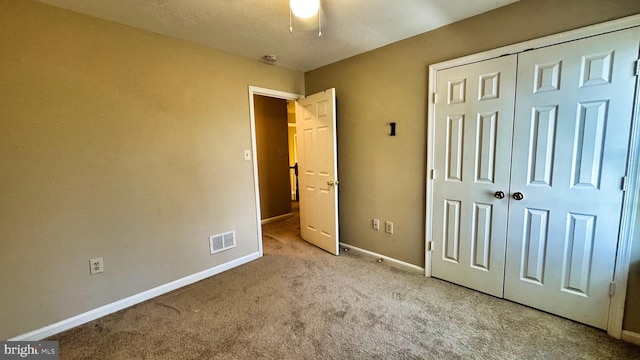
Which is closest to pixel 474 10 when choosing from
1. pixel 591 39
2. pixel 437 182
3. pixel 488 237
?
pixel 591 39

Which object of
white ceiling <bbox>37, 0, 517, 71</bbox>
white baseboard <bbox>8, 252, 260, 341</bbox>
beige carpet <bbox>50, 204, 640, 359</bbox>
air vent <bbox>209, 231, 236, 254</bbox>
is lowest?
beige carpet <bbox>50, 204, 640, 359</bbox>

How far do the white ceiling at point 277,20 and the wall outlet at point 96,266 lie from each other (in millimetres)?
1912

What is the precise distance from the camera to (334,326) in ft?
6.14

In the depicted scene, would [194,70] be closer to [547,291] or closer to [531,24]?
[531,24]

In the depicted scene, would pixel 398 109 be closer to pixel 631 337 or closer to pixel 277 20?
pixel 277 20

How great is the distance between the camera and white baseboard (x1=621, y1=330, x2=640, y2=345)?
5.38ft

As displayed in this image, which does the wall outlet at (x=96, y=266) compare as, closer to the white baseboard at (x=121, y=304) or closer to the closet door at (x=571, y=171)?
the white baseboard at (x=121, y=304)

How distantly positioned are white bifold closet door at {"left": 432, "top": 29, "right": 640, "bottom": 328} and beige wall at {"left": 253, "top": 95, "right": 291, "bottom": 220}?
3.04 m

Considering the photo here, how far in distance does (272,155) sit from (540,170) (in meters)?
3.78

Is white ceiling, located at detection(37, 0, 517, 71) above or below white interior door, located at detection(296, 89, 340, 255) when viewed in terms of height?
above

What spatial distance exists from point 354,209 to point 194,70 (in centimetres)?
232

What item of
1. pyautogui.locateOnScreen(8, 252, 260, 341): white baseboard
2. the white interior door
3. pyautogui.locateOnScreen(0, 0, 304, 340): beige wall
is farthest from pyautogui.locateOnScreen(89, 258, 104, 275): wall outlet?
the white interior door

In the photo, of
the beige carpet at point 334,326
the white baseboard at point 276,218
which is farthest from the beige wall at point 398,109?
the white baseboard at point 276,218

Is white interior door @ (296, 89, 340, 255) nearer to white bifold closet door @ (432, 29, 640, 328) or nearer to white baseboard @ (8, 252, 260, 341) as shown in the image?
white baseboard @ (8, 252, 260, 341)
